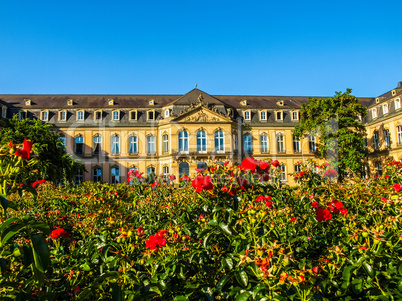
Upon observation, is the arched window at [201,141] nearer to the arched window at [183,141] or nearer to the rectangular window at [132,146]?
the arched window at [183,141]

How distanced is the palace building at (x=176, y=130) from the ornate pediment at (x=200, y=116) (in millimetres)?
100

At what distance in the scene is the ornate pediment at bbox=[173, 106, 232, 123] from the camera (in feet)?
97.9

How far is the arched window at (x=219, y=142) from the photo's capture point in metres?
29.9

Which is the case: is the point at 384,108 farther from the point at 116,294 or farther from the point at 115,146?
the point at 116,294

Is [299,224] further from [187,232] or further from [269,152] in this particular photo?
[269,152]

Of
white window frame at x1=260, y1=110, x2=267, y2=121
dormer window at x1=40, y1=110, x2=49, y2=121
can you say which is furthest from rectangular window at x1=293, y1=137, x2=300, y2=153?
dormer window at x1=40, y1=110, x2=49, y2=121

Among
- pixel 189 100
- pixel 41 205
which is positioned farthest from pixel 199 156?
pixel 41 205

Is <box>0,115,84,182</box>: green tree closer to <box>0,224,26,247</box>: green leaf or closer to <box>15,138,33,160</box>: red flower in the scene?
<box>15,138,33,160</box>: red flower

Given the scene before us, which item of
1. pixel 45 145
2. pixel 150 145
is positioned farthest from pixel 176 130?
pixel 45 145

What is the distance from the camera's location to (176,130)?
1169 inches

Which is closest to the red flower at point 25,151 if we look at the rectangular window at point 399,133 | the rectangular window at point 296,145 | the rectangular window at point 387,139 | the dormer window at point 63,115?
the dormer window at point 63,115

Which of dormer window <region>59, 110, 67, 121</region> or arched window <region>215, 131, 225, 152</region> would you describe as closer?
arched window <region>215, 131, 225, 152</region>

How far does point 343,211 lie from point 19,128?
26138 millimetres

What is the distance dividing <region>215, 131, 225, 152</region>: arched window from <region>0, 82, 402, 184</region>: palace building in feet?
0.33
